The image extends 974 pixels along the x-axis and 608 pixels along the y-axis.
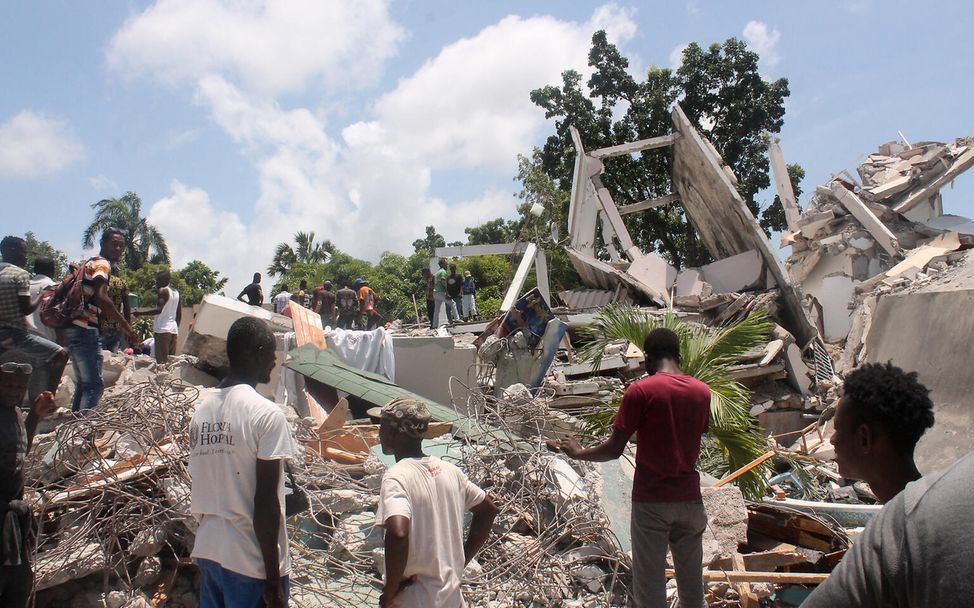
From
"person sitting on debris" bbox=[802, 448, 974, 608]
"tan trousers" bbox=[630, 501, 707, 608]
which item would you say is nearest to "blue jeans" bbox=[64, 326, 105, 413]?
"tan trousers" bbox=[630, 501, 707, 608]

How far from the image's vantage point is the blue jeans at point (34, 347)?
192 inches

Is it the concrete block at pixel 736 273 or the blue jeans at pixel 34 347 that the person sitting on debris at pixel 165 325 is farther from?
the concrete block at pixel 736 273

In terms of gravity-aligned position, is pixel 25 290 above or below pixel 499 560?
above

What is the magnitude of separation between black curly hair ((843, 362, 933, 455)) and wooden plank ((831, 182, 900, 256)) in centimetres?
1467

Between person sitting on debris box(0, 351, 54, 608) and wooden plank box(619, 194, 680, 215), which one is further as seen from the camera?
wooden plank box(619, 194, 680, 215)

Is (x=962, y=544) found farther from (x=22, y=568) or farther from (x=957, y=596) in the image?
(x=22, y=568)

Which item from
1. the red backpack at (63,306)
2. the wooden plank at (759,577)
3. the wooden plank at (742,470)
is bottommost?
the wooden plank at (759,577)

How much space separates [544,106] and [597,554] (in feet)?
65.7

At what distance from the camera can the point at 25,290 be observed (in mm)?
4941

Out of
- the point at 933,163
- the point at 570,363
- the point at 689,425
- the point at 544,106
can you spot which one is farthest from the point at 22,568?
the point at 544,106

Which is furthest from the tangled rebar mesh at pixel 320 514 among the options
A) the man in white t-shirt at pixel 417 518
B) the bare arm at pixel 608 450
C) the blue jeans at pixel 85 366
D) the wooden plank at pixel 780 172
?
the wooden plank at pixel 780 172

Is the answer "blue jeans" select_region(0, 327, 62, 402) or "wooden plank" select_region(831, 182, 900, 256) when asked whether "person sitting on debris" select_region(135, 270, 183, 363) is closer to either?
"blue jeans" select_region(0, 327, 62, 402)

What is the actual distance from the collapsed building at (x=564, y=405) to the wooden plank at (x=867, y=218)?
0.04 metres

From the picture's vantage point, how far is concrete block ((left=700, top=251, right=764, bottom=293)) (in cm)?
1238
